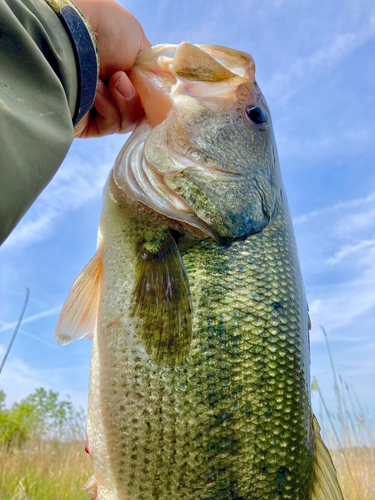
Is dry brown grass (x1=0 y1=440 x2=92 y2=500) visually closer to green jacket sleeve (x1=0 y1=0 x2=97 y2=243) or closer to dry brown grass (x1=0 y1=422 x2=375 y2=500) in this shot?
dry brown grass (x1=0 y1=422 x2=375 y2=500)

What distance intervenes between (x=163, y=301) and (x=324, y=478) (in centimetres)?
108

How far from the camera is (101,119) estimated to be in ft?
8.09

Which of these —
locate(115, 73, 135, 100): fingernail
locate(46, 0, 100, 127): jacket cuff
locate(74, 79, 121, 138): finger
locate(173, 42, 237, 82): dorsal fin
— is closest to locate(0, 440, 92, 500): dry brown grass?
locate(74, 79, 121, 138): finger

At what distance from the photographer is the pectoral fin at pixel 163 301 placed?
180 cm

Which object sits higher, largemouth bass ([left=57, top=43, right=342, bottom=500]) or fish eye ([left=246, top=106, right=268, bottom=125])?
fish eye ([left=246, top=106, right=268, bottom=125])

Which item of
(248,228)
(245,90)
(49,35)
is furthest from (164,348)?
(245,90)

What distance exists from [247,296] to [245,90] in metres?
1.10

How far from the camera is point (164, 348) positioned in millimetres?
1803

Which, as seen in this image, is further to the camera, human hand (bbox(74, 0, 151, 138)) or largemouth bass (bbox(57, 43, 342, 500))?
human hand (bbox(74, 0, 151, 138))

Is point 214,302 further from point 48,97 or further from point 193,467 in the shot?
point 48,97

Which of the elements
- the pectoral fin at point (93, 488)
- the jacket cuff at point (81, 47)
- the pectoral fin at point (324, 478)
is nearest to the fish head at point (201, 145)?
the jacket cuff at point (81, 47)

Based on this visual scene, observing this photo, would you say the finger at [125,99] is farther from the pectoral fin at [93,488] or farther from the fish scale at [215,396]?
the pectoral fin at [93,488]

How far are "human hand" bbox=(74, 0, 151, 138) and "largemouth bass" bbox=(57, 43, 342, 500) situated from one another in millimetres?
90

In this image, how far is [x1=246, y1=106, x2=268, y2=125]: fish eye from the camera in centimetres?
228
